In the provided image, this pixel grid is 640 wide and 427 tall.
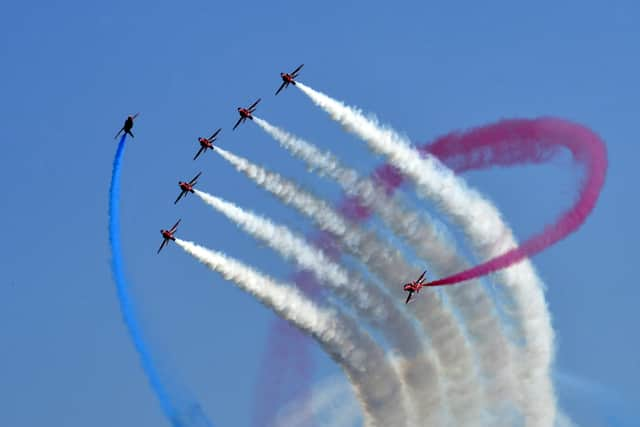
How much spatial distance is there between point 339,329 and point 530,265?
8957mm

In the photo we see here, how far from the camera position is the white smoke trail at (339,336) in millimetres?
91438

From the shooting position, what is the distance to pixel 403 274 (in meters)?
92.7

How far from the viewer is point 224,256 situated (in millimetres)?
92062

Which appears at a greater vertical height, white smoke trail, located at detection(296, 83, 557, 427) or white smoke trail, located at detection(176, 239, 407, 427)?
white smoke trail, located at detection(296, 83, 557, 427)

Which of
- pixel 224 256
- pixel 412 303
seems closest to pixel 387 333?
pixel 412 303

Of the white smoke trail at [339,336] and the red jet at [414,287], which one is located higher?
the red jet at [414,287]

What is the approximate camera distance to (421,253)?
93125 mm

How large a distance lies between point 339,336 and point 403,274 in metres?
3.90

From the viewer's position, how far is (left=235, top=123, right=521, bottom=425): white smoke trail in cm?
9300

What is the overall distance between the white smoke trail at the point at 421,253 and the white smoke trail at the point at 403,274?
42 millimetres

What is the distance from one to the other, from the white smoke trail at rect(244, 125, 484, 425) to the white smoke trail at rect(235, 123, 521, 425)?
0.14 ft

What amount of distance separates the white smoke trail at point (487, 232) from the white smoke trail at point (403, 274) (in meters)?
2.09

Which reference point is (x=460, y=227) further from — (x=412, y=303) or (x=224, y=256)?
(x=224, y=256)

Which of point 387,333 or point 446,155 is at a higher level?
point 446,155
